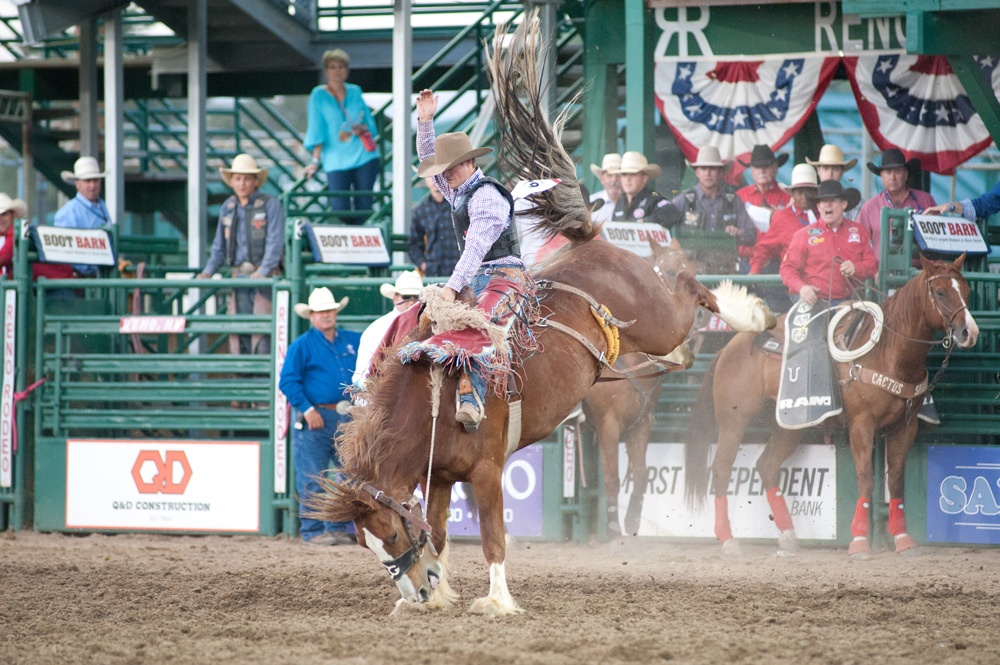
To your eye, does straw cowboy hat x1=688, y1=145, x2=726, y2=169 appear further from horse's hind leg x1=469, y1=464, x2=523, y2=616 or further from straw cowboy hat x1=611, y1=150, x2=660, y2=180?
horse's hind leg x1=469, y1=464, x2=523, y2=616

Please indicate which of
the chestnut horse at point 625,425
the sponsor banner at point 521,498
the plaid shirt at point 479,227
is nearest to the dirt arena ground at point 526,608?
the chestnut horse at point 625,425

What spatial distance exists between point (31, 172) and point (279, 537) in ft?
24.4

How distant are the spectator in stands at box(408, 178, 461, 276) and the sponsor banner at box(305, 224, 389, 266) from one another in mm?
359

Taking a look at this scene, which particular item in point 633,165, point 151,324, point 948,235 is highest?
point 633,165

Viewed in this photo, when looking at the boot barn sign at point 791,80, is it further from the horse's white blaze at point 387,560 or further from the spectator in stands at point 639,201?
the horse's white blaze at point 387,560

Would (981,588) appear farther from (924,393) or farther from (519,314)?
(519,314)

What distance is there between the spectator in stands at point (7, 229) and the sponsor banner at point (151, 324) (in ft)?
4.08

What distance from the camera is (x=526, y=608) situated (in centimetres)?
609

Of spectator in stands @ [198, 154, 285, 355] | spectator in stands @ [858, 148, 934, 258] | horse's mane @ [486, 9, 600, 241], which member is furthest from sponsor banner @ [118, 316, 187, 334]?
spectator in stands @ [858, 148, 934, 258]

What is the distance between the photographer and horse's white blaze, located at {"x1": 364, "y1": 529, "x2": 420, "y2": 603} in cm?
572

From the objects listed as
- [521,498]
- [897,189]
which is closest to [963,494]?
[897,189]

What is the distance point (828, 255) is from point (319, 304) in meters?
3.58

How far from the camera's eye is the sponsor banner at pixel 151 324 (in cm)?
958

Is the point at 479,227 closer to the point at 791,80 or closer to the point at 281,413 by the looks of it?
the point at 281,413
